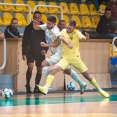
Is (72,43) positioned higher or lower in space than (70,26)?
lower

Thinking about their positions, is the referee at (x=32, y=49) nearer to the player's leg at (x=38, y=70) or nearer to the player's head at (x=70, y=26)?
the player's leg at (x=38, y=70)

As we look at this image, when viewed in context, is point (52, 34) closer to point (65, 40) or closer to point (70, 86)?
point (65, 40)

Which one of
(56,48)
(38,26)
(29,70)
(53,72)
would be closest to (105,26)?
(29,70)

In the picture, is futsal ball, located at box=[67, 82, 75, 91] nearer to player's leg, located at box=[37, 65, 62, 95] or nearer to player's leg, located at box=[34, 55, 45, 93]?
player's leg, located at box=[34, 55, 45, 93]

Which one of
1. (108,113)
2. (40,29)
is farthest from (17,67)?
(108,113)

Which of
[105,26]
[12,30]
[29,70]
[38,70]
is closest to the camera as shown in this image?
[29,70]

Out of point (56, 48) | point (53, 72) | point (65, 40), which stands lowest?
point (53, 72)

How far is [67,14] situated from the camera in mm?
19625

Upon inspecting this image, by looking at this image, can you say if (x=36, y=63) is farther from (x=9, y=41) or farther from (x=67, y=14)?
(x=67, y=14)

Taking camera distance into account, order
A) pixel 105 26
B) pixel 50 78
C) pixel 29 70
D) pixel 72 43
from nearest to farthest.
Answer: pixel 50 78
pixel 72 43
pixel 29 70
pixel 105 26

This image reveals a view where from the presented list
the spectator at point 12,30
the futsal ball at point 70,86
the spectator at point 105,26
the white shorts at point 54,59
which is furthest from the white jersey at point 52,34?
the spectator at point 105,26

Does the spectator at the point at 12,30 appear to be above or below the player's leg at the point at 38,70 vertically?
above

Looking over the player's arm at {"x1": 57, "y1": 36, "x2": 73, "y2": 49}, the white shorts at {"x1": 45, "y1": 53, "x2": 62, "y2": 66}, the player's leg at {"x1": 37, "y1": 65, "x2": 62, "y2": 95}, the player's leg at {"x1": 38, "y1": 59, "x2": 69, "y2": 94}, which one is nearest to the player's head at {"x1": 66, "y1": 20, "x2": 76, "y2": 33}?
the player's arm at {"x1": 57, "y1": 36, "x2": 73, "y2": 49}

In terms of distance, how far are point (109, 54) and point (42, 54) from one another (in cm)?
311
